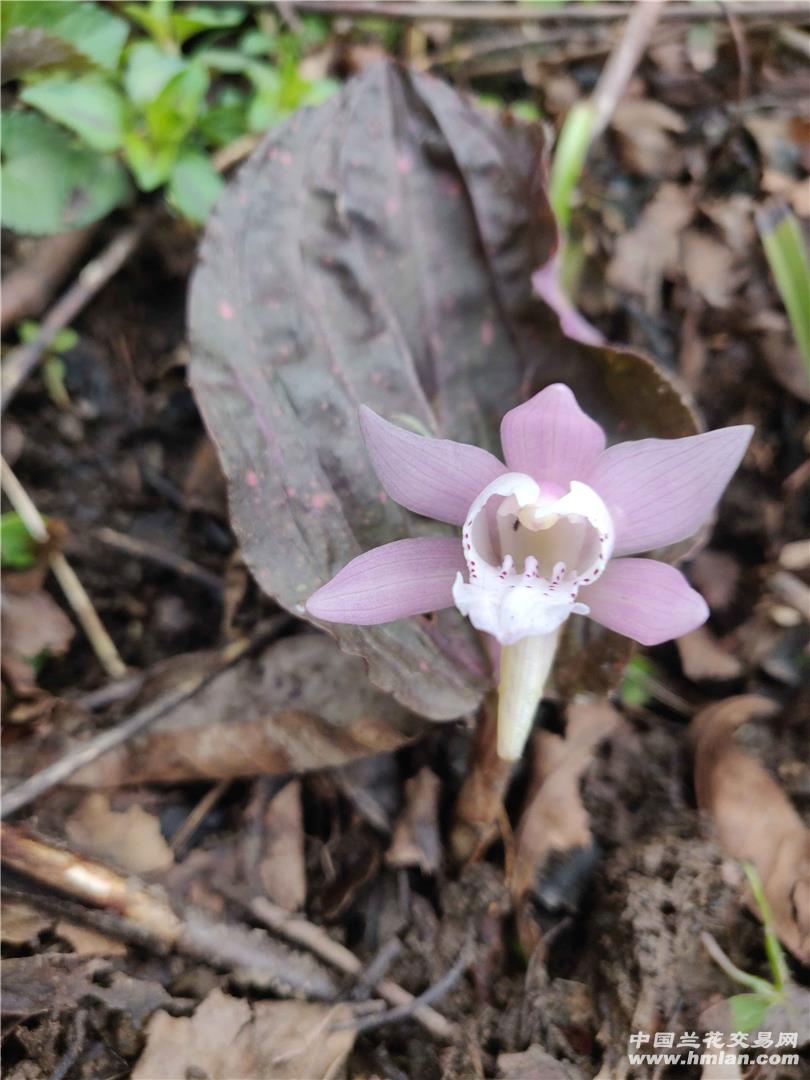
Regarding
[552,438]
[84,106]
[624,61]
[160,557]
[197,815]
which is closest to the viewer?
[552,438]

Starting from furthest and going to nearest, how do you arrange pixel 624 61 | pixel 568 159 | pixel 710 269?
pixel 624 61 → pixel 710 269 → pixel 568 159

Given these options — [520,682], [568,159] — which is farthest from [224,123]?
[520,682]

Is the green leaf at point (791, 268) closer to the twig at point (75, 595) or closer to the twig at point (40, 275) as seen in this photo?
the twig at point (40, 275)

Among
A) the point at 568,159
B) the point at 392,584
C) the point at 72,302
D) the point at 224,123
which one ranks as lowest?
the point at 392,584

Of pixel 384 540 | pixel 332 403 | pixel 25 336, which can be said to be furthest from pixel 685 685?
pixel 25 336

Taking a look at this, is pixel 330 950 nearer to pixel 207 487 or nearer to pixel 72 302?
pixel 207 487

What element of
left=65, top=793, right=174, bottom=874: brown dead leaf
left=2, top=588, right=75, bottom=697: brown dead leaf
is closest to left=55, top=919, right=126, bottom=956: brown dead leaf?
left=65, top=793, right=174, bottom=874: brown dead leaf

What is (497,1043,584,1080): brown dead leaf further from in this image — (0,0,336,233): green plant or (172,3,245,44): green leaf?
(172,3,245,44): green leaf
